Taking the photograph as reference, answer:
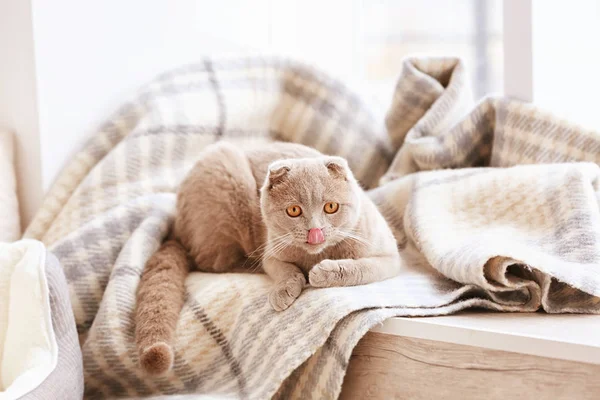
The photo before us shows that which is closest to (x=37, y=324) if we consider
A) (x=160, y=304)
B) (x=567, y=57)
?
(x=160, y=304)

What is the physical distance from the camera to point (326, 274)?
1344mm

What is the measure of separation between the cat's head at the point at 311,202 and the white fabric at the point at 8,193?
0.76 metres

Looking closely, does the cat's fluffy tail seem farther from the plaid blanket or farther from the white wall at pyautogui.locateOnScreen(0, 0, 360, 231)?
the white wall at pyautogui.locateOnScreen(0, 0, 360, 231)

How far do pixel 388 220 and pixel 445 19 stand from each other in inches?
39.4

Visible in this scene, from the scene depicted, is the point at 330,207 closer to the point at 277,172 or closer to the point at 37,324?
the point at 277,172

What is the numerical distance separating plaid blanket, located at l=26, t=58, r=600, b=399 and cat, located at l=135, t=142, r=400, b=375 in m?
0.04

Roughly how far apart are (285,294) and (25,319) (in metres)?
0.49

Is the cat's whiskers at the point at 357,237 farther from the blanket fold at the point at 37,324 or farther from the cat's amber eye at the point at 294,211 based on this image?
the blanket fold at the point at 37,324

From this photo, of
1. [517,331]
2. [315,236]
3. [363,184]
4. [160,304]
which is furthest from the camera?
[363,184]

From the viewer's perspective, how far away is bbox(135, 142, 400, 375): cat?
1.36 meters

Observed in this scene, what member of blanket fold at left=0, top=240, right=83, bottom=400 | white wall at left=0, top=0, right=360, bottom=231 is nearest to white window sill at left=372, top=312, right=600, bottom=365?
blanket fold at left=0, top=240, right=83, bottom=400

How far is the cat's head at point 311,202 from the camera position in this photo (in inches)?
53.1

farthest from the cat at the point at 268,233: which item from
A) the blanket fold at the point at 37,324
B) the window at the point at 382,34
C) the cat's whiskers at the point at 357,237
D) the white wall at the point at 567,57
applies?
the window at the point at 382,34

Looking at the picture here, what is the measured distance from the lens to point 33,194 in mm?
1881
